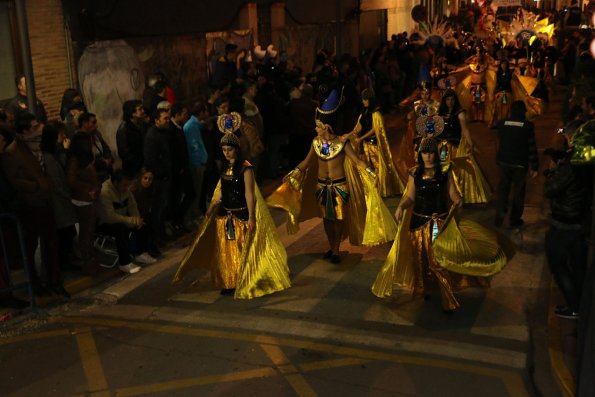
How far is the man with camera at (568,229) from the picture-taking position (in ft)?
23.6

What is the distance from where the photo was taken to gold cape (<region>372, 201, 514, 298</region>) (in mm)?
7359

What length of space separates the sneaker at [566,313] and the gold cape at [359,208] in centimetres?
226

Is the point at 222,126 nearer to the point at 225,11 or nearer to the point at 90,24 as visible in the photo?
the point at 90,24

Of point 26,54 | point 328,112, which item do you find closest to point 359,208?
point 328,112

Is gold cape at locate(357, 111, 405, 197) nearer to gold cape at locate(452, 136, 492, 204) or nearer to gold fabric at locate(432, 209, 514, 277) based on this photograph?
gold cape at locate(452, 136, 492, 204)

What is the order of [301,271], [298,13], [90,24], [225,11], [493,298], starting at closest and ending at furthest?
[493,298], [301,271], [90,24], [225,11], [298,13]

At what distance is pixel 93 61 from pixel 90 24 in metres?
0.64

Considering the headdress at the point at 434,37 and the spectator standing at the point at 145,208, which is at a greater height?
the headdress at the point at 434,37

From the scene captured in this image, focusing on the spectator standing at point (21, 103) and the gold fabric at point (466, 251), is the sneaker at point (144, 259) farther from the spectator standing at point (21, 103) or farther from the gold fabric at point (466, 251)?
the gold fabric at point (466, 251)

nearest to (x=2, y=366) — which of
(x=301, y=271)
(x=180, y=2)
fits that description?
(x=301, y=271)

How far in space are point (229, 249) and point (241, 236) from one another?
0.66 ft

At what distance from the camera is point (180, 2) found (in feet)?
54.9

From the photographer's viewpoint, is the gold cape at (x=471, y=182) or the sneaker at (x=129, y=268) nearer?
the sneaker at (x=129, y=268)

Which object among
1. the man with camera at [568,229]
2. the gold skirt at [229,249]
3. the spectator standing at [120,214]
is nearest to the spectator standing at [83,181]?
the spectator standing at [120,214]
